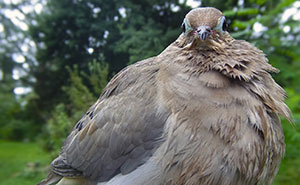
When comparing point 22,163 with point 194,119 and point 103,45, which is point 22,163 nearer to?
point 103,45

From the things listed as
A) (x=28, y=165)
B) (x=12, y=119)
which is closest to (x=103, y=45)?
(x=28, y=165)

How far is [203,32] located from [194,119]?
597 millimetres

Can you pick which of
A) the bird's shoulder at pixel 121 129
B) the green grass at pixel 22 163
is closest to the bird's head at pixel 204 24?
the bird's shoulder at pixel 121 129

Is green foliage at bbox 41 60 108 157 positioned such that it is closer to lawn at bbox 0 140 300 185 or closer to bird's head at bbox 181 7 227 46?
lawn at bbox 0 140 300 185

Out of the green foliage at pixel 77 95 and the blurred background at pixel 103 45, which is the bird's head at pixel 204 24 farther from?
the green foliage at pixel 77 95

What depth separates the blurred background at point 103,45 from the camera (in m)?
3.52

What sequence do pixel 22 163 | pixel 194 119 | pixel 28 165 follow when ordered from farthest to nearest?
pixel 22 163 → pixel 28 165 → pixel 194 119

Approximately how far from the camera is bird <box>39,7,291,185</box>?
6.43 ft

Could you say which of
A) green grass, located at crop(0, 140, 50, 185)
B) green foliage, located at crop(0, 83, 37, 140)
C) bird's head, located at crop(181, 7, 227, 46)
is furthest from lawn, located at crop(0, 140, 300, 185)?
bird's head, located at crop(181, 7, 227, 46)

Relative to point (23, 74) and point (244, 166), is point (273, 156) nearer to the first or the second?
point (244, 166)

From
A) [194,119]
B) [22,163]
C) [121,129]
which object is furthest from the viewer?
[22,163]

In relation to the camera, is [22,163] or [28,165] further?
[22,163]

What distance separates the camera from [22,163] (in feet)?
19.4

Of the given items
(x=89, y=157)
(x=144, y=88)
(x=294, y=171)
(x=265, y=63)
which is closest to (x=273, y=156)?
(x=265, y=63)
